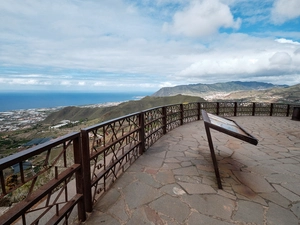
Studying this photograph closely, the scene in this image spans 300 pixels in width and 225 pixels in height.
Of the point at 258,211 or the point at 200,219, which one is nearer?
the point at 200,219

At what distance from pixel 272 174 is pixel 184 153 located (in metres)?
1.81

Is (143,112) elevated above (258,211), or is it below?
above

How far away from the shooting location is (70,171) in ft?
6.08

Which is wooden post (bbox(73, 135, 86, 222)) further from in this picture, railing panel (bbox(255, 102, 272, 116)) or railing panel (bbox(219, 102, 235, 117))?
railing panel (bbox(255, 102, 272, 116))

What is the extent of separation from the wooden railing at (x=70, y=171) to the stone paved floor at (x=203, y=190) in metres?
0.27

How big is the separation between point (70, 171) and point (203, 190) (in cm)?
203

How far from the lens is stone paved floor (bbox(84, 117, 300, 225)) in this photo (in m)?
2.16

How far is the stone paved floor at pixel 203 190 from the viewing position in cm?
216

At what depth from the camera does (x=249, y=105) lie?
38.9 feet

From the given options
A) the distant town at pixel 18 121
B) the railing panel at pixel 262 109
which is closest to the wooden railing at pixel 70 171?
the railing panel at pixel 262 109

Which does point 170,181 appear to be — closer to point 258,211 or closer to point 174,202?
point 174,202

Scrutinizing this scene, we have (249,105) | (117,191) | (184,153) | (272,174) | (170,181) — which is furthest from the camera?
(249,105)

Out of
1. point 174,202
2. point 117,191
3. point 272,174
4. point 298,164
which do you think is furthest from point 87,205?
point 298,164

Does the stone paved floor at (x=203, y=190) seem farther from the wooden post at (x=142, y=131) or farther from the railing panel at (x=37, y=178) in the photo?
the railing panel at (x=37, y=178)
